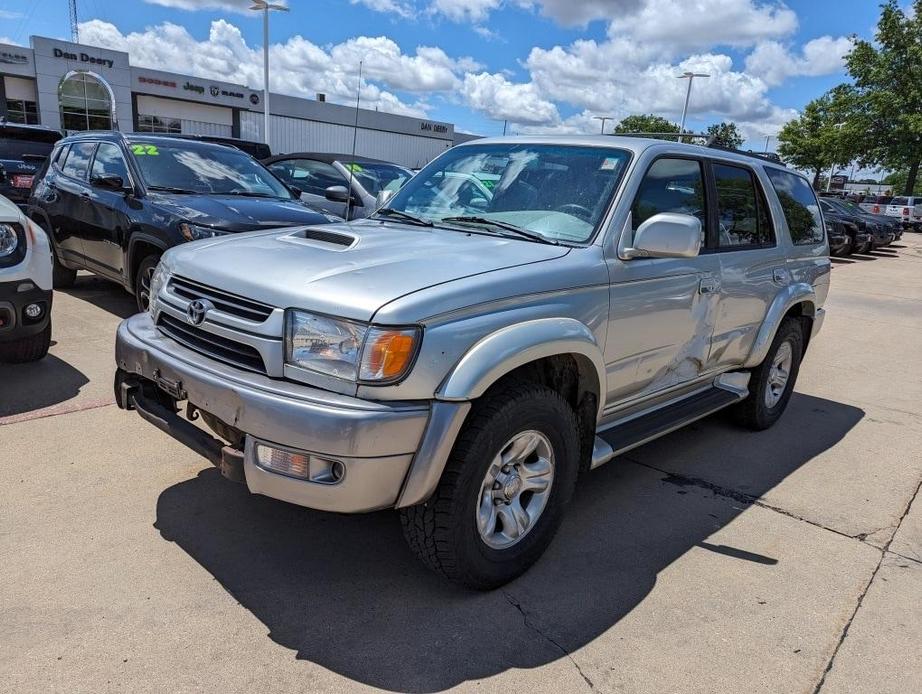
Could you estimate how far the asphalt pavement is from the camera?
2469 millimetres

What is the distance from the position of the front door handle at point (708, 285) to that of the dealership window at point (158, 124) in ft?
127

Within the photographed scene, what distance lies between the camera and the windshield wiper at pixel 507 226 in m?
3.27

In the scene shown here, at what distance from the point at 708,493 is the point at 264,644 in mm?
2603

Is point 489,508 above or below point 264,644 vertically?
above

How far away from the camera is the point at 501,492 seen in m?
2.87

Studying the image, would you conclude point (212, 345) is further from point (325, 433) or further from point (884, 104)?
point (884, 104)

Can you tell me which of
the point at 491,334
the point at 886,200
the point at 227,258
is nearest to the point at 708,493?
the point at 491,334

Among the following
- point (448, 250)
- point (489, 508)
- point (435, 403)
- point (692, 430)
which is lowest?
point (692, 430)

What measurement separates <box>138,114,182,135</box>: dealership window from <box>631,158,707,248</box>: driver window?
38.5 metres

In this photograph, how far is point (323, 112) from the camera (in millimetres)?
46781

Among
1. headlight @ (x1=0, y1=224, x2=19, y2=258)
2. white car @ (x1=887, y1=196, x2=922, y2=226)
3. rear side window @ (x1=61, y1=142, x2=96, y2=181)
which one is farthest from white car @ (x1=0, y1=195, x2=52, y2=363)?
white car @ (x1=887, y1=196, x2=922, y2=226)

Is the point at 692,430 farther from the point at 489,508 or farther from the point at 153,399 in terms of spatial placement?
the point at 153,399

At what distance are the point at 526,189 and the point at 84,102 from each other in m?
37.3

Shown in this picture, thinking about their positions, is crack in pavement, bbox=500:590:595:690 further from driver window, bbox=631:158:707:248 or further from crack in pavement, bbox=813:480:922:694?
driver window, bbox=631:158:707:248
